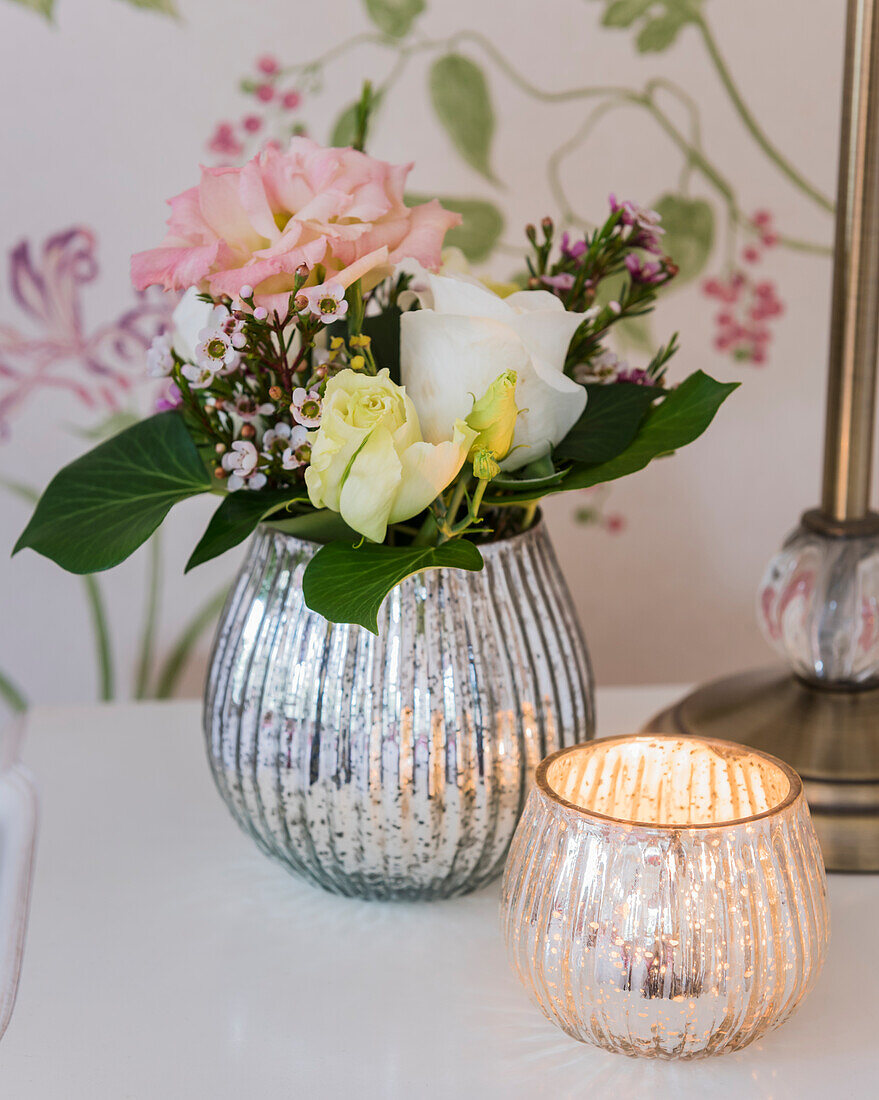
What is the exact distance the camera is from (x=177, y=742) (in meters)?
0.67

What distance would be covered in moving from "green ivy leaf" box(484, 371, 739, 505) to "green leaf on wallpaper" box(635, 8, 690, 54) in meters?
0.36

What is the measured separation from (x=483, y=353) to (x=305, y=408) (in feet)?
0.21

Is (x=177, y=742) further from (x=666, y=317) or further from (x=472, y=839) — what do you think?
(x=666, y=317)

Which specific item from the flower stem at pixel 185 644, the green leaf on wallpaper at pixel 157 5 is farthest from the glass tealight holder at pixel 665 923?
the green leaf on wallpaper at pixel 157 5

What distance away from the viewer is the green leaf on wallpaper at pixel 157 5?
0.68 m

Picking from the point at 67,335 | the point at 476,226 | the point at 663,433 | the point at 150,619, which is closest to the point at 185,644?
Result: the point at 150,619

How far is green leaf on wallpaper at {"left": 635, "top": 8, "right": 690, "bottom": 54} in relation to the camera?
2.37 ft

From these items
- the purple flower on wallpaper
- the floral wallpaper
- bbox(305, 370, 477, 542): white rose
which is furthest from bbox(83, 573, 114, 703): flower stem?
bbox(305, 370, 477, 542): white rose

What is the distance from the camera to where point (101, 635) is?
0.77 m

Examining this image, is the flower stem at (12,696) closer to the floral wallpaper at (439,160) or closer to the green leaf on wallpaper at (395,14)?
the floral wallpaper at (439,160)

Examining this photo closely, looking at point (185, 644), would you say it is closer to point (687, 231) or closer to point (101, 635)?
point (101, 635)

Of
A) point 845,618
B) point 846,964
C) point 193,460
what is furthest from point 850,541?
point 193,460

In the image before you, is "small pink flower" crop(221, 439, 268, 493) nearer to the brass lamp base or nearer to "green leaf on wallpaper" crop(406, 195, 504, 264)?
the brass lamp base

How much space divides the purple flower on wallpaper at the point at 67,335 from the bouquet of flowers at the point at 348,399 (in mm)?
262
